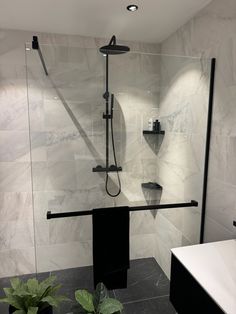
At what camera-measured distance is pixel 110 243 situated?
1766 mm

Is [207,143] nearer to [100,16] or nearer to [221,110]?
[221,110]

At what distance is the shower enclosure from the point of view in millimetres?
1951

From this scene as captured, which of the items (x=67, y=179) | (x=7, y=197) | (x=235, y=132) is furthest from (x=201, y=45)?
(x=7, y=197)

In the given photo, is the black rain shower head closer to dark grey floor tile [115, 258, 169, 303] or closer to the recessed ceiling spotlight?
the recessed ceiling spotlight

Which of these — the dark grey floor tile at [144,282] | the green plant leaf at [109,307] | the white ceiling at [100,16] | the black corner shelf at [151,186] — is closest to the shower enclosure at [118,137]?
the black corner shelf at [151,186]

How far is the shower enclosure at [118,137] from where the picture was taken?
1.95 metres

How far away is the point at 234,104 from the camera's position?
1520 mm

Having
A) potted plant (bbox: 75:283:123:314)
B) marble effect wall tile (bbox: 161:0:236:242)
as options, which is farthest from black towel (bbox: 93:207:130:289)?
marble effect wall tile (bbox: 161:0:236:242)

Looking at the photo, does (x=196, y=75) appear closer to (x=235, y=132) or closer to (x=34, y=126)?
(x=235, y=132)

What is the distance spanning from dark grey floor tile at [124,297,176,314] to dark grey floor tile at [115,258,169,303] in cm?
6

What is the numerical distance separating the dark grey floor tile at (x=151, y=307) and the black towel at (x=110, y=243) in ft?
1.21

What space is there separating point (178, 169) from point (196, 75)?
837 millimetres

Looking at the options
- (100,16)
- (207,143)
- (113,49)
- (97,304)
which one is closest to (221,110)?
A: (207,143)

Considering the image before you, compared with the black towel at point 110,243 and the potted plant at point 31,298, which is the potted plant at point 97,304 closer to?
the potted plant at point 31,298
